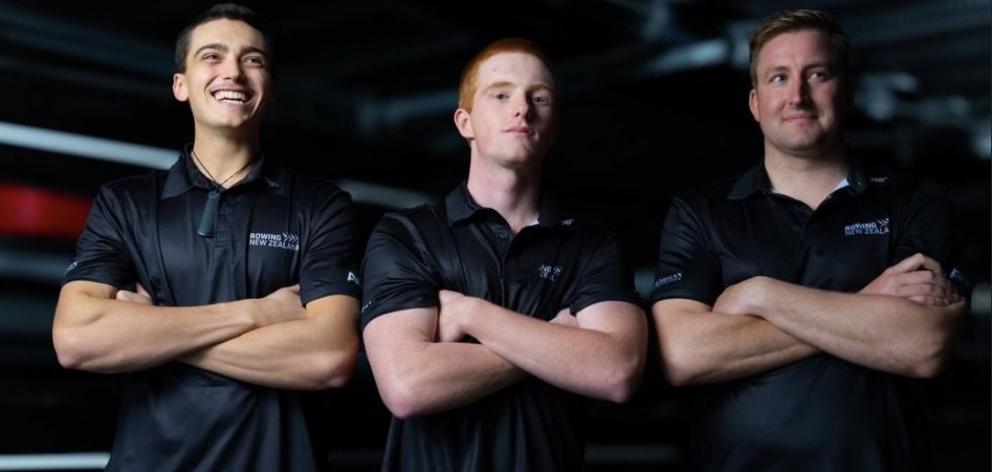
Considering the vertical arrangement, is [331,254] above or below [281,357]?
above

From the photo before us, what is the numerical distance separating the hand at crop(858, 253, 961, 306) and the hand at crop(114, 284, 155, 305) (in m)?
1.60

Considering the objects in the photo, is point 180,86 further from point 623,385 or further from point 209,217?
point 623,385

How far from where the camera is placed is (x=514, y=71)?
8.30ft

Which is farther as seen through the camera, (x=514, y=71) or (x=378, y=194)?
(x=378, y=194)

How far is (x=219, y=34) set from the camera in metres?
2.60

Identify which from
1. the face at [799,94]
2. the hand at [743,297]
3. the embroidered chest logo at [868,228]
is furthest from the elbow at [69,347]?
the embroidered chest logo at [868,228]

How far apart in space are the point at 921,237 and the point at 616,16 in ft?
12.1

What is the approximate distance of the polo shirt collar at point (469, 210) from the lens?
99.8 inches

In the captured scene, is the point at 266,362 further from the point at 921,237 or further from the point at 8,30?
the point at 8,30

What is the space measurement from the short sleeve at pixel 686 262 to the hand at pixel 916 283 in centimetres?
34

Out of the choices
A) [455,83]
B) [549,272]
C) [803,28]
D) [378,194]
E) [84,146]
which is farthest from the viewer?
[455,83]

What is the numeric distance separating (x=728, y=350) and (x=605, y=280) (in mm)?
310

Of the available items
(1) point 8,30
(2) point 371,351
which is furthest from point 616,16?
(2) point 371,351

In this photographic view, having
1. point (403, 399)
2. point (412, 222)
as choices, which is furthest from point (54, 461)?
point (403, 399)
